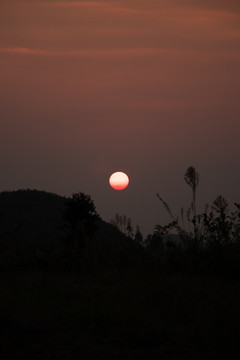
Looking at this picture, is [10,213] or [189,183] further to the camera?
[10,213]

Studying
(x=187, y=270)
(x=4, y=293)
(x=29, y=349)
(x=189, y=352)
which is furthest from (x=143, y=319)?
(x=187, y=270)

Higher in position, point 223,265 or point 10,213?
point 10,213

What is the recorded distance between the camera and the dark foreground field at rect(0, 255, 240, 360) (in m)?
5.04

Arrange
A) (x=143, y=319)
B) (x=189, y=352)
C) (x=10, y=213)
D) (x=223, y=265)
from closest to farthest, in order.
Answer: (x=189, y=352)
(x=143, y=319)
(x=223, y=265)
(x=10, y=213)

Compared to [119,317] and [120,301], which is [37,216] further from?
[119,317]

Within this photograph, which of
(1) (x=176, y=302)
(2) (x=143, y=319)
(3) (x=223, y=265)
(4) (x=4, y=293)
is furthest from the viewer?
(3) (x=223, y=265)

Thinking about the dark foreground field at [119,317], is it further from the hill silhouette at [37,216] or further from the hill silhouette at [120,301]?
→ the hill silhouette at [37,216]

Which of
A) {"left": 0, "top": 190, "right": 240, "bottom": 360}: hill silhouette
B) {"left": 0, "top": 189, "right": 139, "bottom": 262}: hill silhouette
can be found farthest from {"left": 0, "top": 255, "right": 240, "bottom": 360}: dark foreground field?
{"left": 0, "top": 189, "right": 139, "bottom": 262}: hill silhouette

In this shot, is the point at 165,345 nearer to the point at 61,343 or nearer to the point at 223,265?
the point at 61,343

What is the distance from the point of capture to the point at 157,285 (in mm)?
7449

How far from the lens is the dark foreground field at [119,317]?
5.04 meters

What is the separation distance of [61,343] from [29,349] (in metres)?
0.32

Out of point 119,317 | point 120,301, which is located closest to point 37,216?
point 120,301

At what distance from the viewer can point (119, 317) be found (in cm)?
593
